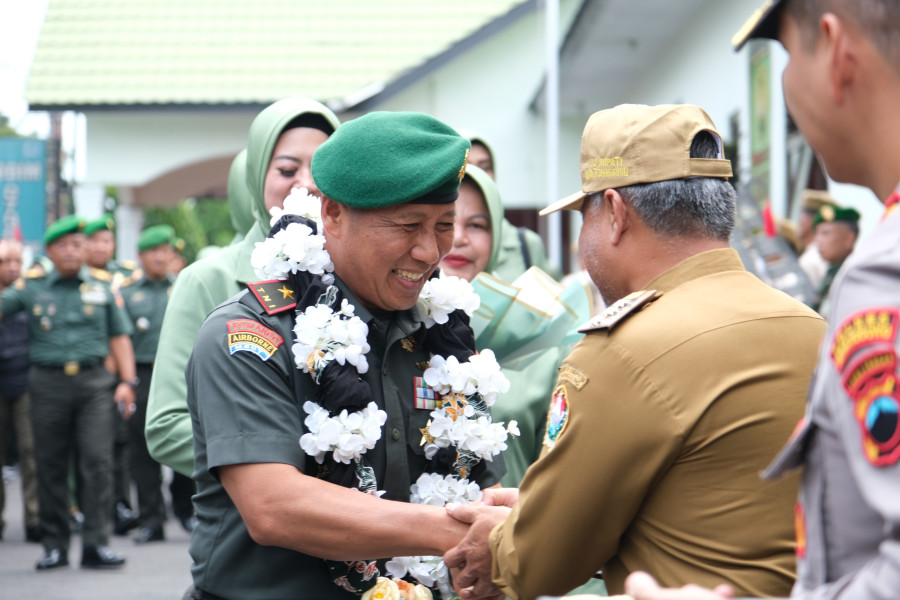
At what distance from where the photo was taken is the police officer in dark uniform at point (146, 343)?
31.8ft

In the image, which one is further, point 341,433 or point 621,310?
point 341,433

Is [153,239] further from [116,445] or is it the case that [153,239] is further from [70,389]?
[70,389]

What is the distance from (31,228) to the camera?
15750 millimetres

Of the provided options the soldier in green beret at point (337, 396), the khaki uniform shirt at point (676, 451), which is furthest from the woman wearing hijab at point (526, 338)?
the khaki uniform shirt at point (676, 451)

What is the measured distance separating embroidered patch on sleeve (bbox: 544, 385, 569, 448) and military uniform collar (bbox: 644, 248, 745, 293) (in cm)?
32

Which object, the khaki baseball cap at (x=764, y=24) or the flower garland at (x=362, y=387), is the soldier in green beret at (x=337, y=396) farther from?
the khaki baseball cap at (x=764, y=24)

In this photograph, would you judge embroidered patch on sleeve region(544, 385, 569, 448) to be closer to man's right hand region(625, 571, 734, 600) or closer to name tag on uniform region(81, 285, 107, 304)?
man's right hand region(625, 571, 734, 600)

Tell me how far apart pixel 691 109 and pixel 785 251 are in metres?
4.55

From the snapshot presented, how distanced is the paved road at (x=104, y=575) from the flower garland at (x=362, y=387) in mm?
5116

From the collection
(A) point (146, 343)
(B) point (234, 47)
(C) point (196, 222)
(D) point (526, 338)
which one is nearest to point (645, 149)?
(D) point (526, 338)

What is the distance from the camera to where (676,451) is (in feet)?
6.82

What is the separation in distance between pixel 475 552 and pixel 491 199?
92.1 inches

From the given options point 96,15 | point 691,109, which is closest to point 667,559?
point 691,109

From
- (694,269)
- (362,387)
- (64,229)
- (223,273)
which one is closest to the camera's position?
(694,269)
